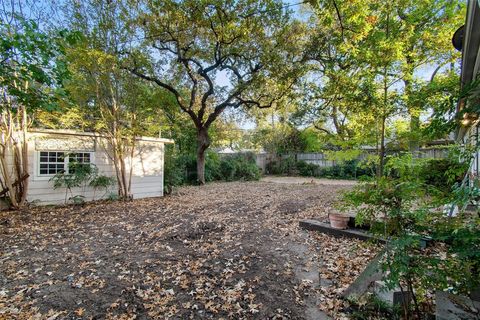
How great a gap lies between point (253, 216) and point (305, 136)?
32.8 ft

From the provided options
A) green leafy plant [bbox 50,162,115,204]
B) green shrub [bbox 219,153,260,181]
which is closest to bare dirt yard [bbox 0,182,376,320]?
green leafy plant [bbox 50,162,115,204]

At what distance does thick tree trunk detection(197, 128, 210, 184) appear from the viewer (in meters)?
11.2

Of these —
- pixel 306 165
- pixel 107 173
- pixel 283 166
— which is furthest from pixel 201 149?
pixel 306 165

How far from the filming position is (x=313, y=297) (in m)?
2.33

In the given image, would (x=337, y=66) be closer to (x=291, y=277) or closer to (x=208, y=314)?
(x=291, y=277)

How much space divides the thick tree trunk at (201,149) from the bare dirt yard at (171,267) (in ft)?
20.5

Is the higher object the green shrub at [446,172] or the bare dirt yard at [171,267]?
the green shrub at [446,172]

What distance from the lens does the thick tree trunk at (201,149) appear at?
11164mm

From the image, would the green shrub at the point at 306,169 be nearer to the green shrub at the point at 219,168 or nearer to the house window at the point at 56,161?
the green shrub at the point at 219,168

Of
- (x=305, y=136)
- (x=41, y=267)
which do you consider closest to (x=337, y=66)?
(x=305, y=136)

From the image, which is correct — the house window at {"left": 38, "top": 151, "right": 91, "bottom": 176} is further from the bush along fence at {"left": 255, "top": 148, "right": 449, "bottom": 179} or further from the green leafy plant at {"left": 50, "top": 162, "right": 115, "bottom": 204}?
the bush along fence at {"left": 255, "top": 148, "right": 449, "bottom": 179}

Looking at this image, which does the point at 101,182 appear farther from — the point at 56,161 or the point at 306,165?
the point at 306,165

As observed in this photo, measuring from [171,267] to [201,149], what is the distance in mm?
8527

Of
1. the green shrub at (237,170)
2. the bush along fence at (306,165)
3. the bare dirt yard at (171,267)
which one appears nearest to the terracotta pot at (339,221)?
the bare dirt yard at (171,267)
